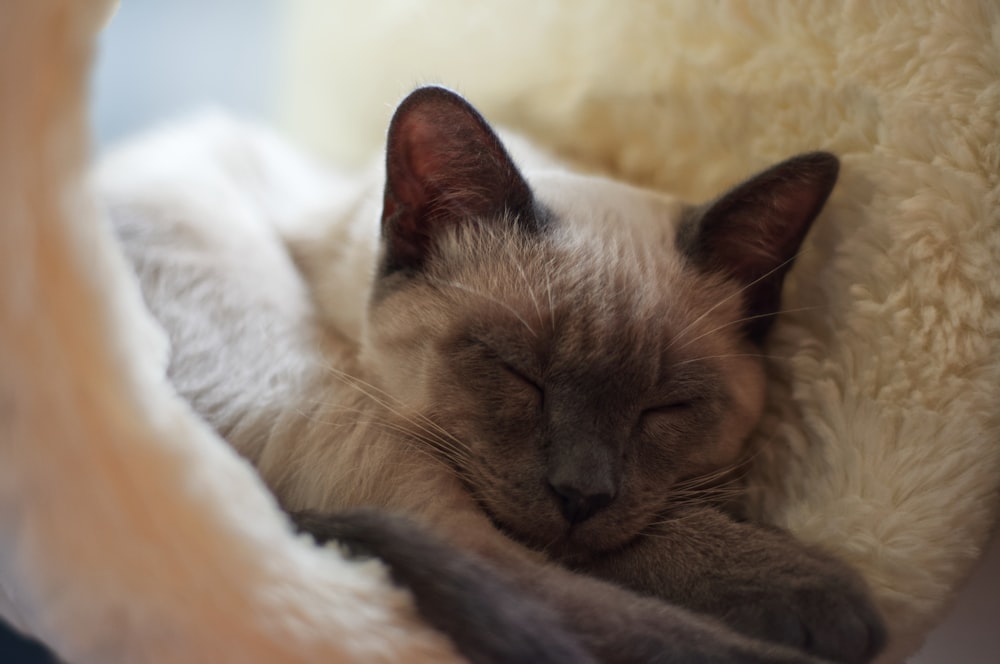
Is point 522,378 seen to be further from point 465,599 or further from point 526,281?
point 465,599

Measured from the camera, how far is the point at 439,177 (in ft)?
3.53

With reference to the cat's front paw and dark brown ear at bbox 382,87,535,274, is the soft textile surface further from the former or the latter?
dark brown ear at bbox 382,87,535,274

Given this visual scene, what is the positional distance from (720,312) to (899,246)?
0.81 feet

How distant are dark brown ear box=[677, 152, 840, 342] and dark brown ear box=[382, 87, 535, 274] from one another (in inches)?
10.4

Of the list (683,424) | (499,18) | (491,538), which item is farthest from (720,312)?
(499,18)

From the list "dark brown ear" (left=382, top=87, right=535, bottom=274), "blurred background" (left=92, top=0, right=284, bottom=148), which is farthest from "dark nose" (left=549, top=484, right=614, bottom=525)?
"blurred background" (left=92, top=0, right=284, bottom=148)

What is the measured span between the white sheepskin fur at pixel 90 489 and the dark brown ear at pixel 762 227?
695 mm

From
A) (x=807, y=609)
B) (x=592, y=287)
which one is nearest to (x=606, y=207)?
(x=592, y=287)

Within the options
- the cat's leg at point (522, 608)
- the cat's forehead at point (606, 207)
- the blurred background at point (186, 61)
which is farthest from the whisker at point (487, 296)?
the blurred background at point (186, 61)

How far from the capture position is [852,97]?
114 centimetres

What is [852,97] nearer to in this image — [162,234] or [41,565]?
[162,234]

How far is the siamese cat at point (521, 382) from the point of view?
803 millimetres

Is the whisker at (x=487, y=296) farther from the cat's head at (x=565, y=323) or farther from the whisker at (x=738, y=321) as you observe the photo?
the whisker at (x=738, y=321)

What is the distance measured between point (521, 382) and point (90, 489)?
491 mm
